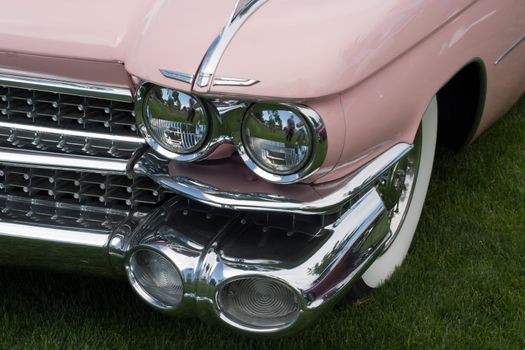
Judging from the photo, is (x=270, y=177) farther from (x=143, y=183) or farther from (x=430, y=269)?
(x=430, y=269)

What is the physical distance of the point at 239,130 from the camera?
1984 mm

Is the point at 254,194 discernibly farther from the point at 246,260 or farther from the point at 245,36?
the point at 245,36

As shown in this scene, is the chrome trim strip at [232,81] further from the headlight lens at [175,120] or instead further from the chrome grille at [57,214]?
the chrome grille at [57,214]

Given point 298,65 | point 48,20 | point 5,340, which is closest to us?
point 298,65

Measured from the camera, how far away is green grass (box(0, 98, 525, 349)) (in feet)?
8.39

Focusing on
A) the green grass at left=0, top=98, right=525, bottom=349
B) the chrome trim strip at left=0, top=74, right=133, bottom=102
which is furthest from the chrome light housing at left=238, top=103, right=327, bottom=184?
the green grass at left=0, top=98, right=525, bottom=349

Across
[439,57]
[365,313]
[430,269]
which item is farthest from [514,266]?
[439,57]

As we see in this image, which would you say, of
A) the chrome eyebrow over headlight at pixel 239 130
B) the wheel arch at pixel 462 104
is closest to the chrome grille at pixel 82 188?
the chrome eyebrow over headlight at pixel 239 130

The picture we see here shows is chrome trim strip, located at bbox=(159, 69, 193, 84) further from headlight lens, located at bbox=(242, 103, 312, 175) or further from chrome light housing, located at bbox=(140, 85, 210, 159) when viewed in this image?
headlight lens, located at bbox=(242, 103, 312, 175)

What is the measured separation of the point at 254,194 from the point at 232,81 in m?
0.27

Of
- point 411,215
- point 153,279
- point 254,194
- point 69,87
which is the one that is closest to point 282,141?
point 254,194

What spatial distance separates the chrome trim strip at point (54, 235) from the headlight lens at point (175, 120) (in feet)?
1.09

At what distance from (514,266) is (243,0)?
1.43m

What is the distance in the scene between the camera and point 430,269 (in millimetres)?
2914
